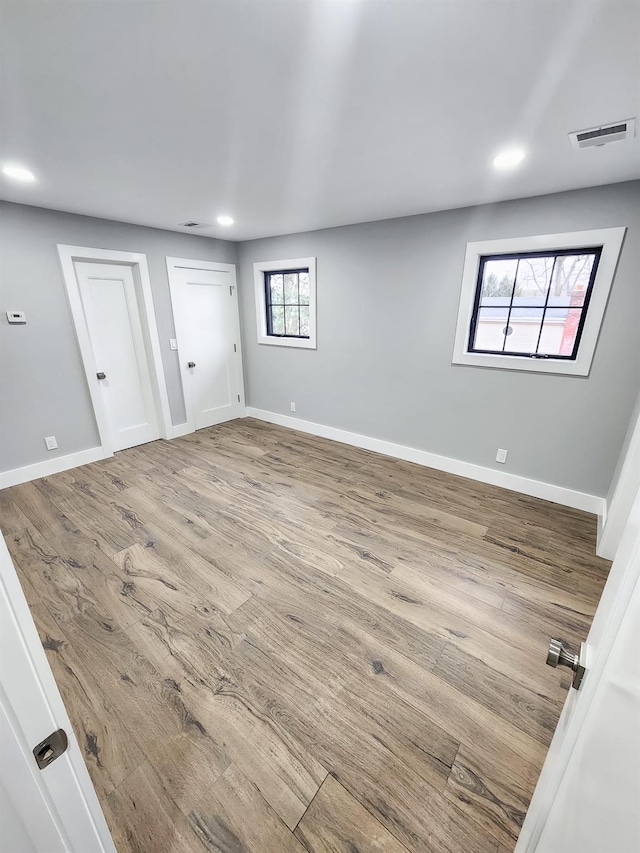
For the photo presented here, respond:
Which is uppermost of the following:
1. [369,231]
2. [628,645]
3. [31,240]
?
[369,231]

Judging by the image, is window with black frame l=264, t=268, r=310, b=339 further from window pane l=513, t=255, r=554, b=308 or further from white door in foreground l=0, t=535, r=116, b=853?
white door in foreground l=0, t=535, r=116, b=853

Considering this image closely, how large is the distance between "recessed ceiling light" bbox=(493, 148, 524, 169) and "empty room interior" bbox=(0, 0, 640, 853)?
0.03 m

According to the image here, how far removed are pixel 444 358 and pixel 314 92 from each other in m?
2.26

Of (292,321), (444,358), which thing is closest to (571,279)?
(444,358)

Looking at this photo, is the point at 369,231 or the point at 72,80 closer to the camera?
the point at 72,80

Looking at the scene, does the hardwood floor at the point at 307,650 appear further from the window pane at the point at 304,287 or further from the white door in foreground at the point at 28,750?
the window pane at the point at 304,287

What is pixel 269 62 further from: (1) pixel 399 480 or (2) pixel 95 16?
(1) pixel 399 480

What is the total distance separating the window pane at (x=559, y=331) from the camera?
2.54 m

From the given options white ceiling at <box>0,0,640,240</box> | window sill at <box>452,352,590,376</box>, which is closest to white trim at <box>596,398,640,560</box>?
window sill at <box>452,352,590,376</box>

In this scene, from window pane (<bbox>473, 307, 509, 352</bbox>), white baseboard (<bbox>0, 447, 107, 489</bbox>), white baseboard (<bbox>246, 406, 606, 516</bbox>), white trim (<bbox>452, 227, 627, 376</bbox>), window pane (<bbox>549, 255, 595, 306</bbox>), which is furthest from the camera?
white baseboard (<bbox>0, 447, 107, 489</bbox>)

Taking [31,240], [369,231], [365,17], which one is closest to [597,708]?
[365,17]

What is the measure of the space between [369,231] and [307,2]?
99.6 inches

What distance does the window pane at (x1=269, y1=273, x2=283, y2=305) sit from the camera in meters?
4.31

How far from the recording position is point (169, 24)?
3.33 feet
